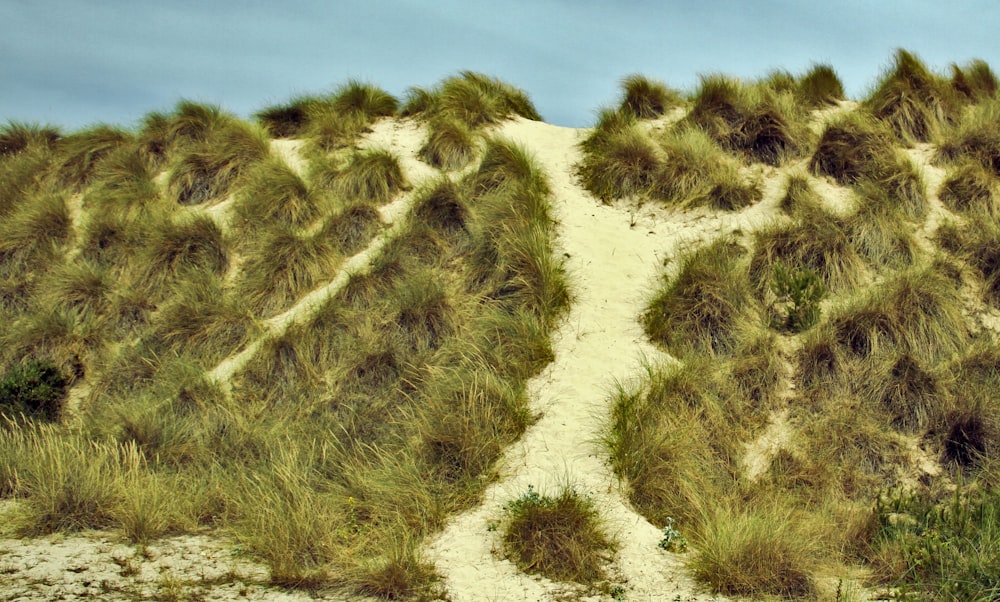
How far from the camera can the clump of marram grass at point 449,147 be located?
39.1ft

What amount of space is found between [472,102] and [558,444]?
25.4ft

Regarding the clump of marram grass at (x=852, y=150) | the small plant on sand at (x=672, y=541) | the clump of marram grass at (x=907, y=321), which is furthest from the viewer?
the clump of marram grass at (x=852, y=150)

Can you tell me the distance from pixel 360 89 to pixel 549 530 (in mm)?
10429

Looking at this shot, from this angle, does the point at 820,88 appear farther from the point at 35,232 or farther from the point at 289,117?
the point at 35,232

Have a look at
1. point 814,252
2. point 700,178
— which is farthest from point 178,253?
point 814,252

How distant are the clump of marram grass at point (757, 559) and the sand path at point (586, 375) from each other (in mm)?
243

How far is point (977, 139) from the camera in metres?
10.2

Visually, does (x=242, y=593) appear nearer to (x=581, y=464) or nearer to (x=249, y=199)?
(x=581, y=464)

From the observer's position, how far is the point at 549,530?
5676mm

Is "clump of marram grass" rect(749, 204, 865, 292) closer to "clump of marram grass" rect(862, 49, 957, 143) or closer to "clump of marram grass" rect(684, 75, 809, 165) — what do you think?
"clump of marram grass" rect(684, 75, 809, 165)

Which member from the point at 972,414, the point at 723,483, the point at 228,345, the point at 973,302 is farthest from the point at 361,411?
the point at 973,302

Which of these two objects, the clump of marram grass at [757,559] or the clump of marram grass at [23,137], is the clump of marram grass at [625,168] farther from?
the clump of marram grass at [23,137]

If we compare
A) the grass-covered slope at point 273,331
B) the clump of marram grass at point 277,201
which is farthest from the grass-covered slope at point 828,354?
the clump of marram grass at point 277,201

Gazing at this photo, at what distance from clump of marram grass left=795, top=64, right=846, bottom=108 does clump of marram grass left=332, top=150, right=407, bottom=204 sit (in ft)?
22.0
